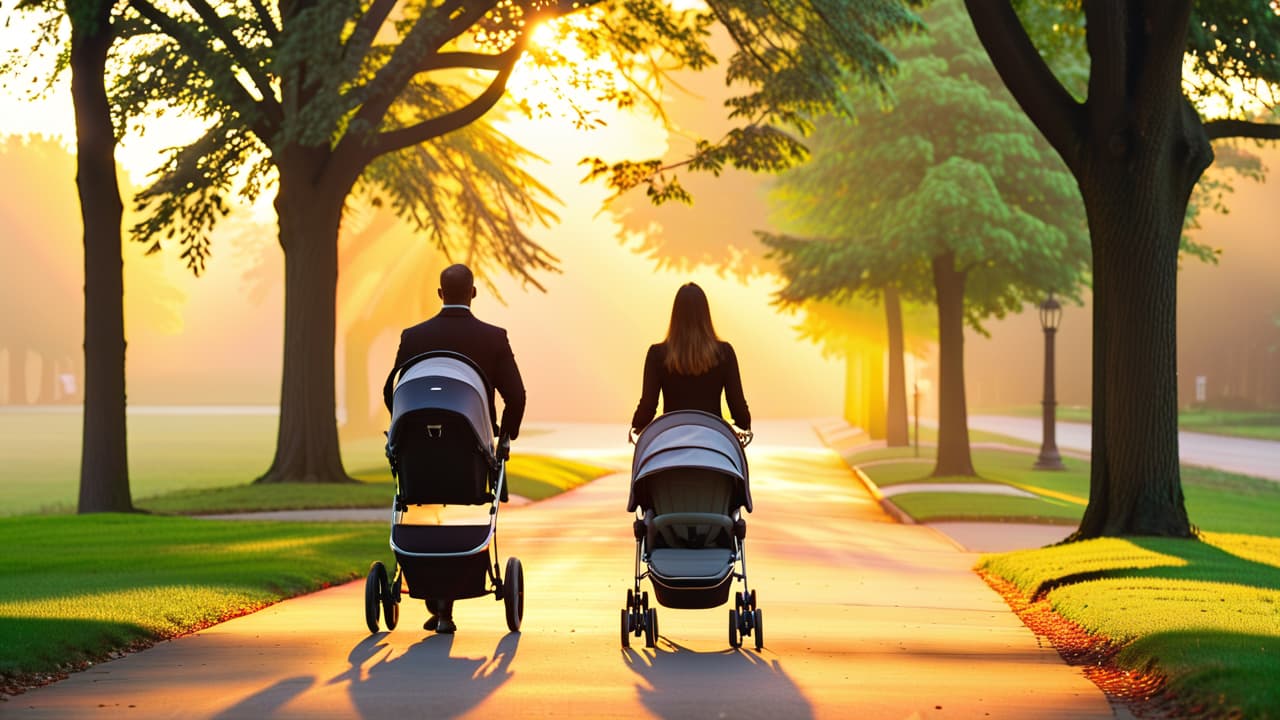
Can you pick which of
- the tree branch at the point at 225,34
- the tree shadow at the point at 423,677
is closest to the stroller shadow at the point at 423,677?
the tree shadow at the point at 423,677

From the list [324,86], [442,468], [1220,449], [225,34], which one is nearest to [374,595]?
[442,468]

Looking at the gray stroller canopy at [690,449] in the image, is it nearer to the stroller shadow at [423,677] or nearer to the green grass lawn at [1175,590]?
the stroller shadow at [423,677]

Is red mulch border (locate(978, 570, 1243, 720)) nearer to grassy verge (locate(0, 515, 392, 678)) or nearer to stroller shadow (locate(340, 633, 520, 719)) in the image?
stroller shadow (locate(340, 633, 520, 719))

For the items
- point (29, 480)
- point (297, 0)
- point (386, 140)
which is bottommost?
point (29, 480)

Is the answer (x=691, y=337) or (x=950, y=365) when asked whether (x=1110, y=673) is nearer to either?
(x=691, y=337)

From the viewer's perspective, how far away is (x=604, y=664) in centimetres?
922

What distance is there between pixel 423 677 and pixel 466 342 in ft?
7.21

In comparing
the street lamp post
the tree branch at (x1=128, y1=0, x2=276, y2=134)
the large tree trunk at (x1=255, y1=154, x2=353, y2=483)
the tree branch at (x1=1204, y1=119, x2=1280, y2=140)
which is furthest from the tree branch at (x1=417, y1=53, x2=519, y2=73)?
the street lamp post

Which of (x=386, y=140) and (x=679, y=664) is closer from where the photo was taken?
(x=679, y=664)

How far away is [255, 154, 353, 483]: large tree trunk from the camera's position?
2841 centimetres

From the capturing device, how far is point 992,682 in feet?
29.1

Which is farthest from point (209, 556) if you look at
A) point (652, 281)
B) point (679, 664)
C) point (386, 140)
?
point (652, 281)

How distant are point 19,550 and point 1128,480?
11.2 metres

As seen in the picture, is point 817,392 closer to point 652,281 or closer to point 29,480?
point 652,281
